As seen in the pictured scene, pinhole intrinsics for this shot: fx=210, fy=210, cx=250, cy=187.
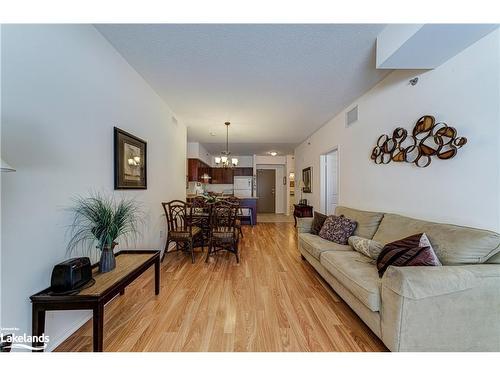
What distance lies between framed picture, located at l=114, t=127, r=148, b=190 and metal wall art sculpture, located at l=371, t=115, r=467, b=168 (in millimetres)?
3253

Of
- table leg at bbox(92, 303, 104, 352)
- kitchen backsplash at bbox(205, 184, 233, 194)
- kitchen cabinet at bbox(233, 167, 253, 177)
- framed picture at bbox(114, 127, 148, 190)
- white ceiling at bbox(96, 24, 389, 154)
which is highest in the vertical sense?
white ceiling at bbox(96, 24, 389, 154)

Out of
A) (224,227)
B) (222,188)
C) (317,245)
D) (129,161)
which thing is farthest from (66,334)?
(222,188)

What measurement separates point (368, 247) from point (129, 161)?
2887 millimetres

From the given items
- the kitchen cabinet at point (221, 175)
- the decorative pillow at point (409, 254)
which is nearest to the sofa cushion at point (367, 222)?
the decorative pillow at point (409, 254)

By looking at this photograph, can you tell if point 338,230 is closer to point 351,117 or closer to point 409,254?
point 409,254

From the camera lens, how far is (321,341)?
161 cm

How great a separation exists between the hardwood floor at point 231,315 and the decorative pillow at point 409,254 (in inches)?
23.5

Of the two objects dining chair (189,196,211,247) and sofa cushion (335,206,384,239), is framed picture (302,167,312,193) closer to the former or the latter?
sofa cushion (335,206,384,239)

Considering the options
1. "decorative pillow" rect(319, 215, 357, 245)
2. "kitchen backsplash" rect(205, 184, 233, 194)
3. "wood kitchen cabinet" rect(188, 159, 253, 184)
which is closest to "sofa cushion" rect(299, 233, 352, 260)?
"decorative pillow" rect(319, 215, 357, 245)

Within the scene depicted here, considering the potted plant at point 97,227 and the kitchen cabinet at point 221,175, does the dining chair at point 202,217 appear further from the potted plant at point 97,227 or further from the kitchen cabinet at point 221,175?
the kitchen cabinet at point 221,175

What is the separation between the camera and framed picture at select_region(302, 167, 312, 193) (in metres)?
6.08
